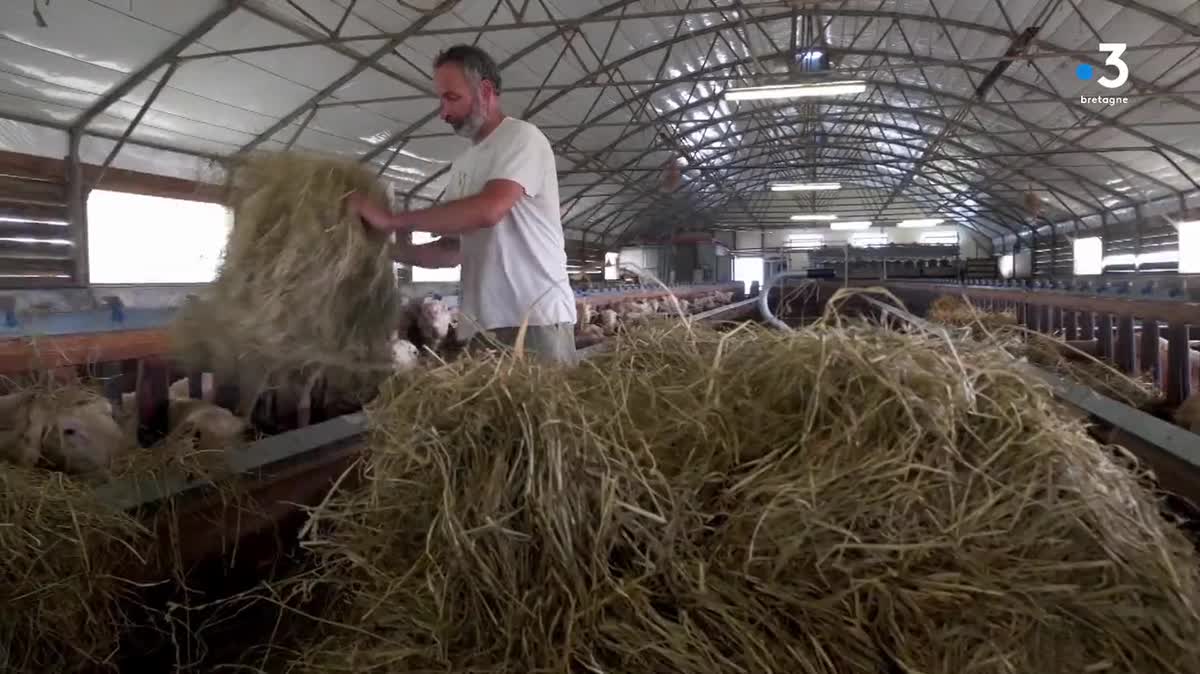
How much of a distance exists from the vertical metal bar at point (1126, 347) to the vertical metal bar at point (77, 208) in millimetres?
11555

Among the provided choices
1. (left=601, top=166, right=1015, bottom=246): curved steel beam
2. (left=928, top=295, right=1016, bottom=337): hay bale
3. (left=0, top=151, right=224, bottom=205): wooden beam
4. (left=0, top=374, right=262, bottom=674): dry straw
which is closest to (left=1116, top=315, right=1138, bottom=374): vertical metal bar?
(left=928, top=295, right=1016, bottom=337): hay bale

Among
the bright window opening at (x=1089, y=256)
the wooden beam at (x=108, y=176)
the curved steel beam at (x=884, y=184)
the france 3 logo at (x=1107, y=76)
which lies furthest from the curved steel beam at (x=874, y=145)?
the wooden beam at (x=108, y=176)

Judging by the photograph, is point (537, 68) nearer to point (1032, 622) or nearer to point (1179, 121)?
point (1179, 121)

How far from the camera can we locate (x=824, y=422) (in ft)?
3.22

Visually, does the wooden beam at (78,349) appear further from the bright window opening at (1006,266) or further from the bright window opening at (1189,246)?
the bright window opening at (1006,266)

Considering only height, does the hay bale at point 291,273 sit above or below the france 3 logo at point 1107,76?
below

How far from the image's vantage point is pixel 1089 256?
1004 inches

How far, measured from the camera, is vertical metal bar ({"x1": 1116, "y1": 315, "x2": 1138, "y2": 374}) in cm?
A: 449

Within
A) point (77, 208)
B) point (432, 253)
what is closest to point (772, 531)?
point (432, 253)

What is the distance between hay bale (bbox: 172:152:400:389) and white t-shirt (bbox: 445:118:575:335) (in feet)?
0.85

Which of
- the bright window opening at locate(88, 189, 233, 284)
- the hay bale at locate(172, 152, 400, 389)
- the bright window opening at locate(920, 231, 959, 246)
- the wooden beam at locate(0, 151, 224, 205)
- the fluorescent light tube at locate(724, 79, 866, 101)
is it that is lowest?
the hay bale at locate(172, 152, 400, 389)

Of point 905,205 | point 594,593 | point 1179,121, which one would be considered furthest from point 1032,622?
point 905,205

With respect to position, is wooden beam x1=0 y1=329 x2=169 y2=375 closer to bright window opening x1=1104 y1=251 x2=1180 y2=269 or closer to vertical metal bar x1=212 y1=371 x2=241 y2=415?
vertical metal bar x1=212 y1=371 x2=241 y2=415

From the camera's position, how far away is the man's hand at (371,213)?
1901 millimetres
